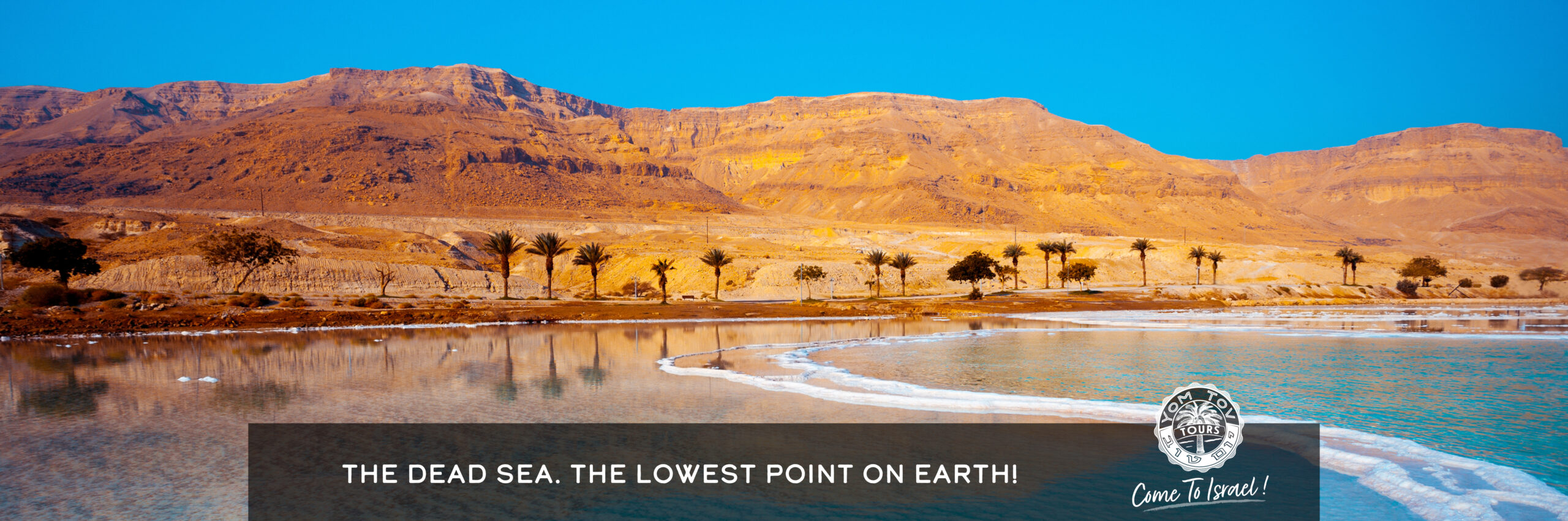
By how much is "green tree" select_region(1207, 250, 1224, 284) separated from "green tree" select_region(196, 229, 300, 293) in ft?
290

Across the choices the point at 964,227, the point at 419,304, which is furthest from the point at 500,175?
the point at 419,304

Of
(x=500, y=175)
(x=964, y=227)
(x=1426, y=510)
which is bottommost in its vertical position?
(x=1426, y=510)

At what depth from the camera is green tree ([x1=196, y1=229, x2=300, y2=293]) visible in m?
61.8

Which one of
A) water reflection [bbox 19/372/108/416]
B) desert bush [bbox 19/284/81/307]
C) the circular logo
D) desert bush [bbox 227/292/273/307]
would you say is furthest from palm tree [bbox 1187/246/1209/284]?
desert bush [bbox 19/284/81/307]

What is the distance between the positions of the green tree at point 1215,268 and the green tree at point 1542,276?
1209 inches

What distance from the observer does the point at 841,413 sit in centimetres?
1631

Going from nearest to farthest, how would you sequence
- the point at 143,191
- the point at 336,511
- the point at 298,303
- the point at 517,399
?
the point at 336,511
the point at 517,399
the point at 298,303
the point at 143,191

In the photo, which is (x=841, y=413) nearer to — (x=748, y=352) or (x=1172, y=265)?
(x=748, y=352)

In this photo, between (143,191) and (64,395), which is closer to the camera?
(64,395)

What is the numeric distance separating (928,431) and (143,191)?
641 feet

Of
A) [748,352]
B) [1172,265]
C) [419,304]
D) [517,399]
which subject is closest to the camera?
[517,399]

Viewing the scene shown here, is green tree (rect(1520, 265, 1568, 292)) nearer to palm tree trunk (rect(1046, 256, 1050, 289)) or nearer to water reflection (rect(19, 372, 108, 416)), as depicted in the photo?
palm tree trunk (rect(1046, 256, 1050, 289))

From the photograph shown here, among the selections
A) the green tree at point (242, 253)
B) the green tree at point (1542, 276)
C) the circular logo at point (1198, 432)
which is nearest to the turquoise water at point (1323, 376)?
the circular logo at point (1198, 432)

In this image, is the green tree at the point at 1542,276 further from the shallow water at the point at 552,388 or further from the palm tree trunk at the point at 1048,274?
the shallow water at the point at 552,388
